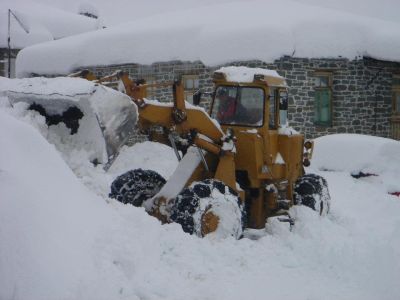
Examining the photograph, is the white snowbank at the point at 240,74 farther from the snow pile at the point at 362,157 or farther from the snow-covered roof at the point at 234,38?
the snow-covered roof at the point at 234,38

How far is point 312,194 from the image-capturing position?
8234 millimetres

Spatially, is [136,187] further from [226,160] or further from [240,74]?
[240,74]

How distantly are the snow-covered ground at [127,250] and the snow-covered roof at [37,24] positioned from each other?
2139 centimetres

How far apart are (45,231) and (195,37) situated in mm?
13185

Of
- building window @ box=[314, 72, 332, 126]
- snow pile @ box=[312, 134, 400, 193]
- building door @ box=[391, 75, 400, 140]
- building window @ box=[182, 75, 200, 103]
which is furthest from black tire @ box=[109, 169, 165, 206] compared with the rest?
building door @ box=[391, 75, 400, 140]

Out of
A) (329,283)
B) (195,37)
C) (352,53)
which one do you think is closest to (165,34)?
(195,37)

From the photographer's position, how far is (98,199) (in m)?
4.96

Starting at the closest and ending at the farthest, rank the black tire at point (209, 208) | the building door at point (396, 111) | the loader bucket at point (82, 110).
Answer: the loader bucket at point (82, 110)
the black tire at point (209, 208)
the building door at point (396, 111)

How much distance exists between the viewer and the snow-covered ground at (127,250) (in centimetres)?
339

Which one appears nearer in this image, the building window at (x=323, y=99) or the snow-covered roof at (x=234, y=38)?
the snow-covered roof at (x=234, y=38)

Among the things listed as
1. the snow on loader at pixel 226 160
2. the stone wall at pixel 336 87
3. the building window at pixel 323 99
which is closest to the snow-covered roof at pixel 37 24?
the stone wall at pixel 336 87

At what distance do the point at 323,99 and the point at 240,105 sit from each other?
960 cm

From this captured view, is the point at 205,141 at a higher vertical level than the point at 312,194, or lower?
higher

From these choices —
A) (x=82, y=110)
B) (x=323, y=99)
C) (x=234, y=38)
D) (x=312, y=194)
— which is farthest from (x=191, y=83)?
(x=82, y=110)
